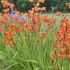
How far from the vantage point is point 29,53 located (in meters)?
4.69

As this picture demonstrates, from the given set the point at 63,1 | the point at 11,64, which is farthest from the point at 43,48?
the point at 63,1

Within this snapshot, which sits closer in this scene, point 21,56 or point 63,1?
point 21,56

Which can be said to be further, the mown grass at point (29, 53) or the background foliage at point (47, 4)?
the background foliage at point (47, 4)

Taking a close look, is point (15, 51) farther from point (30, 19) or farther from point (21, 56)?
point (30, 19)

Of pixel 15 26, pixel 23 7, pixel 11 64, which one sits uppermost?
pixel 15 26

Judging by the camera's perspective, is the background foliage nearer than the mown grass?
No

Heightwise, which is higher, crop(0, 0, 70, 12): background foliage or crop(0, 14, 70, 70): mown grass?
crop(0, 14, 70, 70): mown grass

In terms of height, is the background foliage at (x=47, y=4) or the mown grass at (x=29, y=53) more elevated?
the mown grass at (x=29, y=53)

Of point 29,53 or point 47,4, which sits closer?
point 29,53

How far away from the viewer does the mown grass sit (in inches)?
178

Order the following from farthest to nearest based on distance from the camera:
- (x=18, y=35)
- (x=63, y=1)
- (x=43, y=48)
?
Answer: (x=63, y=1), (x=18, y=35), (x=43, y=48)

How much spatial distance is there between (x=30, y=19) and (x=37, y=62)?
801 millimetres

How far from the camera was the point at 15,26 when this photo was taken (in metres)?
4.87

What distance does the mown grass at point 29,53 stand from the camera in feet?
14.9
